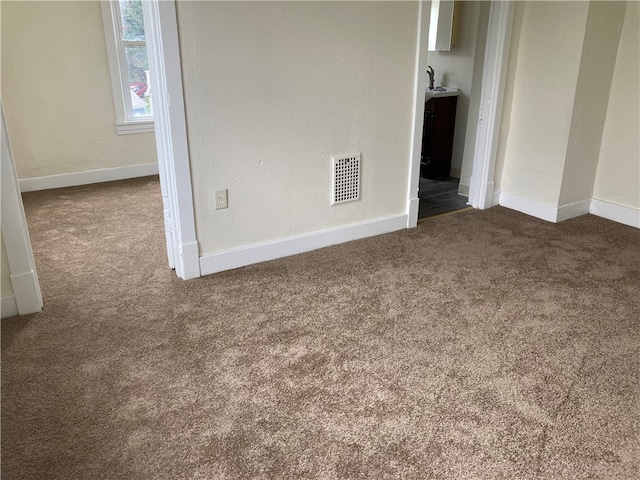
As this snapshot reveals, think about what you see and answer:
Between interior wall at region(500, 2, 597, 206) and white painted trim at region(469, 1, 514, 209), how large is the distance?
146 millimetres

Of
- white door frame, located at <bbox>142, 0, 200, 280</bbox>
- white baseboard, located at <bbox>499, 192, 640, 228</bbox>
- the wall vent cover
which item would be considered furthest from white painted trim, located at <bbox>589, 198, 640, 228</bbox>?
white door frame, located at <bbox>142, 0, 200, 280</bbox>

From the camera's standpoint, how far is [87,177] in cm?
495

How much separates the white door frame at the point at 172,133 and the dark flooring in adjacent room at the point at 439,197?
193cm

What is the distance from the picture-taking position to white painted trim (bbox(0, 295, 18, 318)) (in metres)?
2.59

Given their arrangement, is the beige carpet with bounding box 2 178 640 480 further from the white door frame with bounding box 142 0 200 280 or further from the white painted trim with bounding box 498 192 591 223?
the white painted trim with bounding box 498 192 591 223

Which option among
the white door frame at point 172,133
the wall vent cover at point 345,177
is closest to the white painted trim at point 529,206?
the wall vent cover at point 345,177

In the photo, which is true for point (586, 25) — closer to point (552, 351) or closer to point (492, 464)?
point (552, 351)

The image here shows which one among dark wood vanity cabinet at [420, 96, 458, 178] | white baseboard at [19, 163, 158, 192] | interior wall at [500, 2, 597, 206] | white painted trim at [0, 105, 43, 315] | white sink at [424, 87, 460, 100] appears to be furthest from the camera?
dark wood vanity cabinet at [420, 96, 458, 178]

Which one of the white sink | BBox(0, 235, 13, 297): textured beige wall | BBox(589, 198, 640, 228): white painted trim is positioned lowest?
BBox(589, 198, 640, 228): white painted trim

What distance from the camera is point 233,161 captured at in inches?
118

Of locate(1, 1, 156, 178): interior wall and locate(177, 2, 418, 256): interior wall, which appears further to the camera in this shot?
locate(1, 1, 156, 178): interior wall

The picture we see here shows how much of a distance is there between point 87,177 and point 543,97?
13.3 feet

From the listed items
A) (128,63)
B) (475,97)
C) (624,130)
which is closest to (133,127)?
(128,63)

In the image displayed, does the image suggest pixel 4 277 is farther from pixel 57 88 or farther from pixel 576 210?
pixel 576 210
